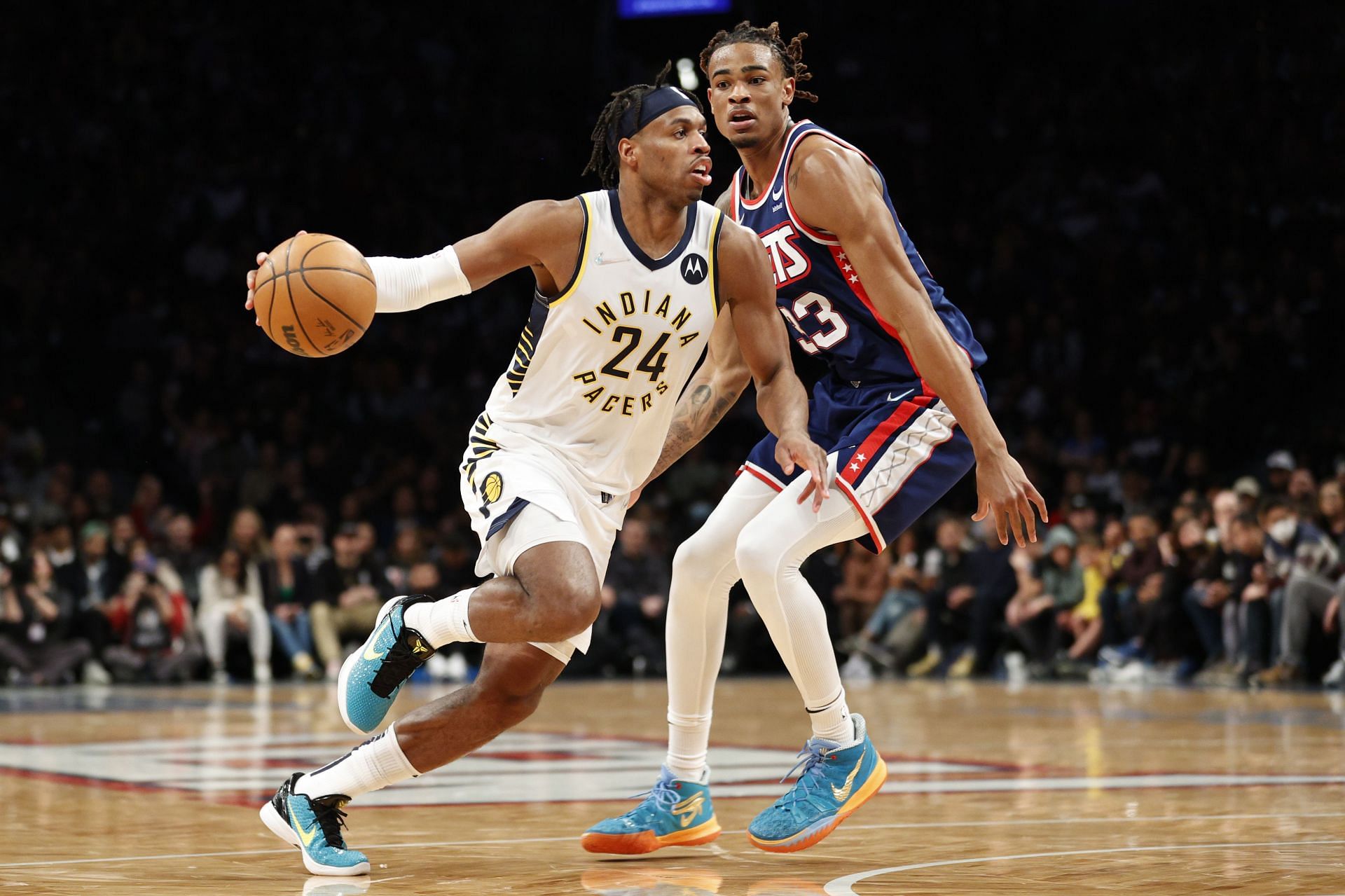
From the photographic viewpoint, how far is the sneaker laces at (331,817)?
460 cm

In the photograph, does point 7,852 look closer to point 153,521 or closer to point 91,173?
point 153,521

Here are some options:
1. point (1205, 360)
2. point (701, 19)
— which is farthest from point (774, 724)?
point (701, 19)

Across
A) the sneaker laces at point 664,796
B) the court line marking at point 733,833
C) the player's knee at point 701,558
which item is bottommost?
the court line marking at point 733,833

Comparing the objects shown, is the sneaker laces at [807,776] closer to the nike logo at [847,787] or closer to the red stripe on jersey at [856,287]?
the nike logo at [847,787]

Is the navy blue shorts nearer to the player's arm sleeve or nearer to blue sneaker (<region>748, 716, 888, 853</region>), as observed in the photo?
blue sneaker (<region>748, 716, 888, 853</region>)

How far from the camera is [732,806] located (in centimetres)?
608

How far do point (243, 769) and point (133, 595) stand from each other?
809 cm

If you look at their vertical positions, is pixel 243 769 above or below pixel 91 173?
below

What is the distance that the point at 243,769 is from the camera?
7453mm

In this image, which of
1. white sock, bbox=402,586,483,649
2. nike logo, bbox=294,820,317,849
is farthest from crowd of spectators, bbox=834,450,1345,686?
nike logo, bbox=294,820,317,849

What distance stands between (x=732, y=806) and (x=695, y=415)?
1.51m

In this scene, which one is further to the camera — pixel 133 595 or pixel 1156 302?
pixel 1156 302

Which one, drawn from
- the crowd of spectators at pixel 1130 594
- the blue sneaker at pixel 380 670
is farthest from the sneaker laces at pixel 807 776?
the crowd of spectators at pixel 1130 594

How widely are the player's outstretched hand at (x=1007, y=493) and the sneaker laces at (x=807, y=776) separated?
841 mm
